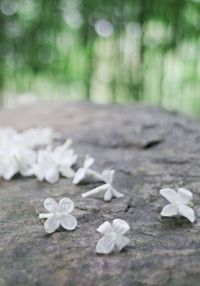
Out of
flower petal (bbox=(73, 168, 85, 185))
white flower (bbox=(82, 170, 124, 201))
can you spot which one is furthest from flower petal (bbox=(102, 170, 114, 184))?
flower petal (bbox=(73, 168, 85, 185))

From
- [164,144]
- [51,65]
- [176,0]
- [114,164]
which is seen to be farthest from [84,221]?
[51,65]

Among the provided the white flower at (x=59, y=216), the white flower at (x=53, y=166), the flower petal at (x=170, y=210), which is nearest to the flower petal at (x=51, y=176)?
the white flower at (x=53, y=166)

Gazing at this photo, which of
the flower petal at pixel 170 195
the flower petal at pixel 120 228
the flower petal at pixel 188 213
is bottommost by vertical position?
the flower petal at pixel 188 213

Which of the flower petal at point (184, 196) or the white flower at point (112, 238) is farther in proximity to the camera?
the flower petal at point (184, 196)

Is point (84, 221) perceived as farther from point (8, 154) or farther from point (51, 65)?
point (51, 65)

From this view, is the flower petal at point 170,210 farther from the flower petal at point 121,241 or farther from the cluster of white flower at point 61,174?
the flower petal at point 121,241

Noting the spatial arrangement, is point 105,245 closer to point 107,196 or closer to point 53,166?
point 107,196

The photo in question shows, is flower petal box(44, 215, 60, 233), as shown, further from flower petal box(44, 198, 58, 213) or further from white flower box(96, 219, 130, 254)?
white flower box(96, 219, 130, 254)
